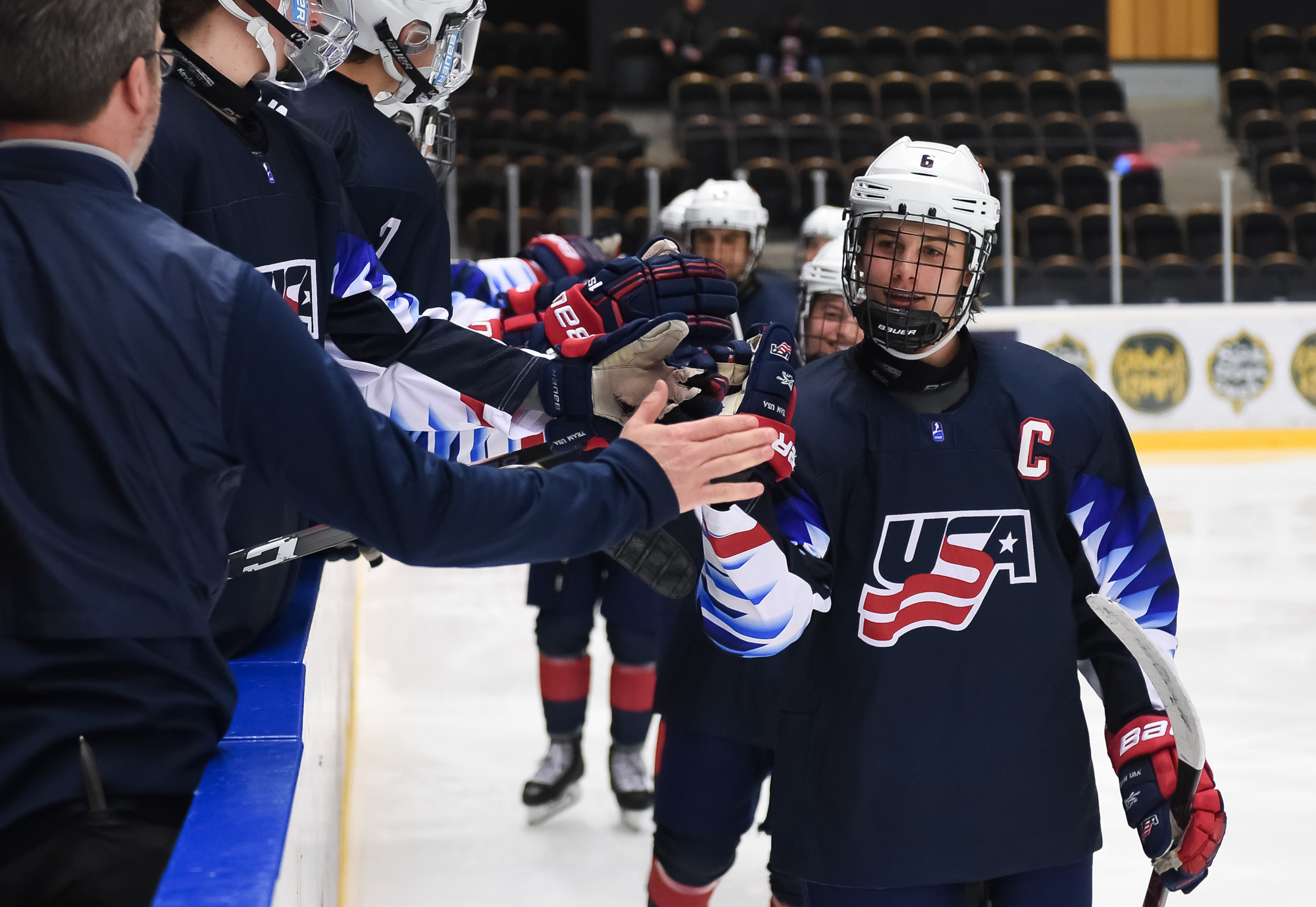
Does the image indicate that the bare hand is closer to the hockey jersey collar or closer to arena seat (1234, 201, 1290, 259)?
the hockey jersey collar

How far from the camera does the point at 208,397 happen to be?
3.53 feet

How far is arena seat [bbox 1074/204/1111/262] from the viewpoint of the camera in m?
9.61

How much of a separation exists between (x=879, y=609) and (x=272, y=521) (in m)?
0.74

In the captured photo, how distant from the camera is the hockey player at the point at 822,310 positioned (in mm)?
3084

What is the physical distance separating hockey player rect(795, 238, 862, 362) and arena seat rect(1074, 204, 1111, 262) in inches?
275

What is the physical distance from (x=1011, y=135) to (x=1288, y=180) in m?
1.98

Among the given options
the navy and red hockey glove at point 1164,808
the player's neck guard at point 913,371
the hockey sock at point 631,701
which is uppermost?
the player's neck guard at point 913,371

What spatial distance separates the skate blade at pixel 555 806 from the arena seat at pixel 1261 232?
7681mm

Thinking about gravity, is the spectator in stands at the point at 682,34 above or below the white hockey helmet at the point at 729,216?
above

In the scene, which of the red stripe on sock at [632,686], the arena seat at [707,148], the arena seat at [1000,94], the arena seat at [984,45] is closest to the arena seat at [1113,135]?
the arena seat at [1000,94]

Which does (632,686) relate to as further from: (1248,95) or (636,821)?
(1248,95)

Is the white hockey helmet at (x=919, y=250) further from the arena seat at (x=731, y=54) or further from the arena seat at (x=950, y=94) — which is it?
the arena seat at (x=731, y=54)

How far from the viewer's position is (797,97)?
11.5 meters

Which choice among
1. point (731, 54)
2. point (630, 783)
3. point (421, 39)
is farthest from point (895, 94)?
point (421, 39)
